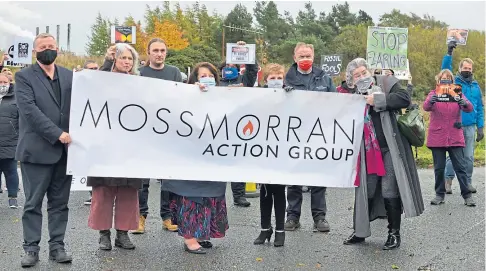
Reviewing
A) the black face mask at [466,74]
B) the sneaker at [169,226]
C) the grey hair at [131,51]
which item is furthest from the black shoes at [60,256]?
the black face mask at [466,74]

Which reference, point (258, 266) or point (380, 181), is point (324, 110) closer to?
point (380, 181)

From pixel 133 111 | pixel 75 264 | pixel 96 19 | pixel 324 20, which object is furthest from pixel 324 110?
pixel 324 20

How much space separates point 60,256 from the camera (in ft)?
18.6

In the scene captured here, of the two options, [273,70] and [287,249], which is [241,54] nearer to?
[273,70]

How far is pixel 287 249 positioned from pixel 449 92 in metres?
3.99

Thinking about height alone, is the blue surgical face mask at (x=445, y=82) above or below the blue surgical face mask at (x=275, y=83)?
above

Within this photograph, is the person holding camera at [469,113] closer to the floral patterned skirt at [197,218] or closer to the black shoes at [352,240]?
the black shoes at [352,240]

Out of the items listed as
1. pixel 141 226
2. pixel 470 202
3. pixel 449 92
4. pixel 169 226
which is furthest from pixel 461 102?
pixel 141 226

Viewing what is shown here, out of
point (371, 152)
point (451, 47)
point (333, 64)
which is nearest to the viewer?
point (371, 152)

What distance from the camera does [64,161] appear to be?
5.81 metres

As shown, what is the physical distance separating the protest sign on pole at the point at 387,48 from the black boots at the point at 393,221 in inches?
269

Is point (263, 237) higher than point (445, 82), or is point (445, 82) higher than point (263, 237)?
point (445, 82)

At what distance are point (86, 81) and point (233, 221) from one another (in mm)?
2705

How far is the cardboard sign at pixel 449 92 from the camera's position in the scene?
354 inches
